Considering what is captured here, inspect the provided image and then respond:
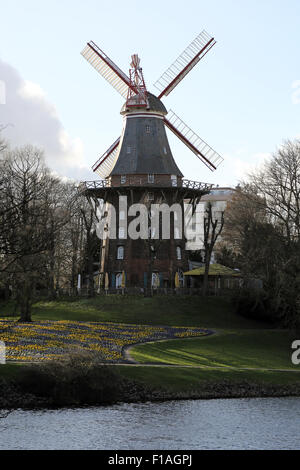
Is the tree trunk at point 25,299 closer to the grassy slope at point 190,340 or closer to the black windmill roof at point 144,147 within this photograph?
the grassy slope at point 190,340

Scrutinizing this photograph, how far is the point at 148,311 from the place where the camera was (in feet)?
242

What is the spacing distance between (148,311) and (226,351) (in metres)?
22.1

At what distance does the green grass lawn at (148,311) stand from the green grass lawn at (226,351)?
1051cm

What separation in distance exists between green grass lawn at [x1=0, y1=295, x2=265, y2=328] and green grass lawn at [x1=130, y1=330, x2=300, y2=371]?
10.5 meters

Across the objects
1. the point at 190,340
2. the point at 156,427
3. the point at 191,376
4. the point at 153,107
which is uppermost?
the point at 153,107

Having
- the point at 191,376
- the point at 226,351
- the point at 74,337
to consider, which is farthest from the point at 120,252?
the point at 191,376

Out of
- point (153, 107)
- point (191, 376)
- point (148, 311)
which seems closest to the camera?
point (191, 376)

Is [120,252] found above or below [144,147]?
below

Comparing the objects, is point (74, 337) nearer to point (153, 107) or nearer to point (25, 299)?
point (25, 299)

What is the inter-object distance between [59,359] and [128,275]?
151 feet

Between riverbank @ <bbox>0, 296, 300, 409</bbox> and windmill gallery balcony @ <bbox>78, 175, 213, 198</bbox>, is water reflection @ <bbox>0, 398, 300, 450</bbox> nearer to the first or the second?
riverbank @ <bbox>0, 296, 300, 409</bbox>

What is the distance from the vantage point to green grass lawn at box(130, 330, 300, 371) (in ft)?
156

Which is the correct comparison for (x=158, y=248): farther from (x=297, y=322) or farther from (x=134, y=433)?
(x=134, y=433)

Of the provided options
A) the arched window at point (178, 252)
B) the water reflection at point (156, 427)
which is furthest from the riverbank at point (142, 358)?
the arched window at point (178, 252)
